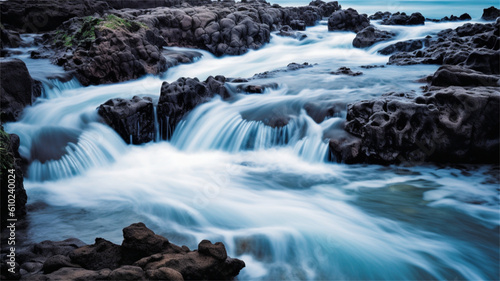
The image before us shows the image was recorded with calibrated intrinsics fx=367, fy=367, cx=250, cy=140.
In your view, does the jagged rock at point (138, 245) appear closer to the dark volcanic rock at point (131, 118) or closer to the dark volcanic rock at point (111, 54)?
the dark volcanic rock at point (131, 118)

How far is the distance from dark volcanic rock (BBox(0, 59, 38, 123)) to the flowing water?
0.28 m

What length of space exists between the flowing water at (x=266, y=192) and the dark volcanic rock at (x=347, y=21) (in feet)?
52.1

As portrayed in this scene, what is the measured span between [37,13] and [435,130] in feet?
67.4

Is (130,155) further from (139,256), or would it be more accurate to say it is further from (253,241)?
(139,256)

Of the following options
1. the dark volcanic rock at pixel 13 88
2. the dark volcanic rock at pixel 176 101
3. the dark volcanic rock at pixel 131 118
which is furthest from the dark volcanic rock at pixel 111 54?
the dark volcanic rock at pixel 176 101

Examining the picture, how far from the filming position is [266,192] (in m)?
6.07

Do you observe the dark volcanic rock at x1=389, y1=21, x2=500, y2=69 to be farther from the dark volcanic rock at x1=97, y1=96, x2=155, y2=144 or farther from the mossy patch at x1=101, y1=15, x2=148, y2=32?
the mossy patch at x1=101, y1=15, x2=148, y2=32

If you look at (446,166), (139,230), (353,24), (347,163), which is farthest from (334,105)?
(353,24)

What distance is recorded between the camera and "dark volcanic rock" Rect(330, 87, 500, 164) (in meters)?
6.48

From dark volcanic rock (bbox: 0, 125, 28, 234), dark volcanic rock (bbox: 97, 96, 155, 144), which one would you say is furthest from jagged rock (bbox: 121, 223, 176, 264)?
dark volcanic rock (bbox: 97, 96, 155, 144)

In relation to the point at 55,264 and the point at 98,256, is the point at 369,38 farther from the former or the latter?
the point at 55,264

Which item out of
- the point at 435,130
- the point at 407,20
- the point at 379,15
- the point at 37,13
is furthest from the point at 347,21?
the point at 435,130

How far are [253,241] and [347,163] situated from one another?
324cm

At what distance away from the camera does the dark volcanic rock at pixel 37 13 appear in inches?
734
